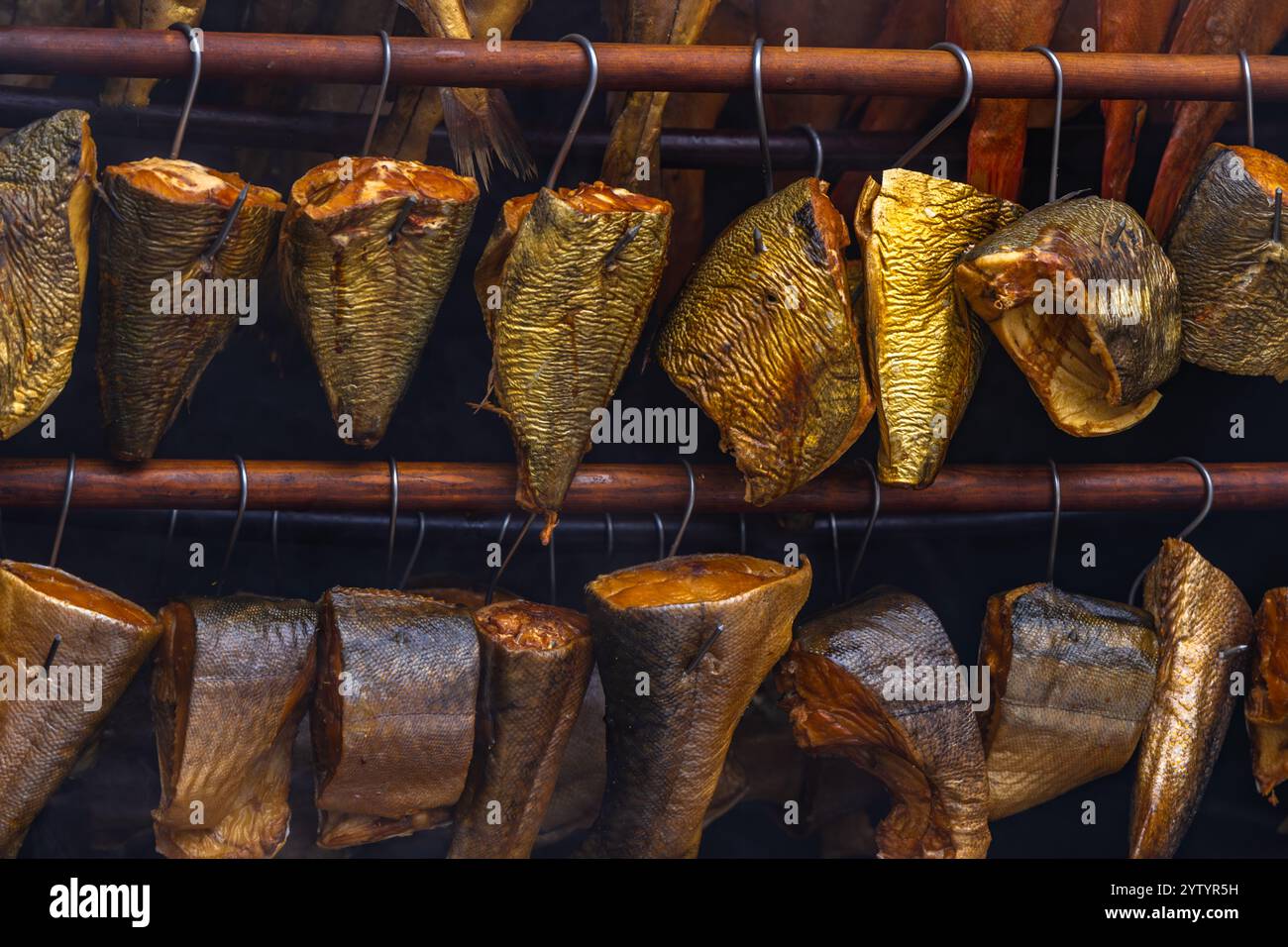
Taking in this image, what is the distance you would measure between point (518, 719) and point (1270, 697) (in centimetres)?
108

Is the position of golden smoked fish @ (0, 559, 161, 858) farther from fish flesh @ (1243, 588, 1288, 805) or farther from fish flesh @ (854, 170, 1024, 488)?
fish flesh @ (1243, 588, 1288, 805)

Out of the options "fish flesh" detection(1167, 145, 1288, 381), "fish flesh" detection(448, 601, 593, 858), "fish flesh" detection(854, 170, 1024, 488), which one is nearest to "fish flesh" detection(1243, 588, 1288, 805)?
"fish flesh" detection(1167, 145, 1288, 381)

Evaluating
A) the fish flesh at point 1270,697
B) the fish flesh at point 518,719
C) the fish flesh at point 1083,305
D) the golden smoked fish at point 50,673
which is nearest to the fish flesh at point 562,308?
the fish flesh at point 518,719

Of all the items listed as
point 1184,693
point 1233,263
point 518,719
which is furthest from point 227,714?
point 1233,263

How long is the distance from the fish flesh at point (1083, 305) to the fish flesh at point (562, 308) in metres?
0.42

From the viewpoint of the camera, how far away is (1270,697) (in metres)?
1.78

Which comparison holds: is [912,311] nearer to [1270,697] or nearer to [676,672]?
[676,672]

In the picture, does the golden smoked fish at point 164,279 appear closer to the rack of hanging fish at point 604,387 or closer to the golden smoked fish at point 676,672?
the rack of hanging fish at point 604,387

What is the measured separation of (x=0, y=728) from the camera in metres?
1.48

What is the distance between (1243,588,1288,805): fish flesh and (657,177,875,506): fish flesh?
0.70 metres

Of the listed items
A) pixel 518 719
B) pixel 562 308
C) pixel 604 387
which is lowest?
pixel 518 719

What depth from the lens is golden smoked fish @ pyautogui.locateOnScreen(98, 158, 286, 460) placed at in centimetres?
144

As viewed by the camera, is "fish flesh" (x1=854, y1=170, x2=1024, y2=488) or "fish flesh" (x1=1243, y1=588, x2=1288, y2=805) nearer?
"fish flesh" (x1=854, y1=170, x2=1024, y2=488)

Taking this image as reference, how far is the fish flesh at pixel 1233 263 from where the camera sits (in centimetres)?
162
